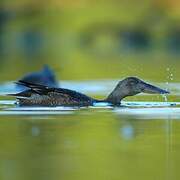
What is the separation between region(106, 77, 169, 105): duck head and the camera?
46.0 ft

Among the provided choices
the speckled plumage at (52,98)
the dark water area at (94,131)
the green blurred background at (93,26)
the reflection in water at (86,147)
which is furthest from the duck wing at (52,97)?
the green blurred background at (93,26)

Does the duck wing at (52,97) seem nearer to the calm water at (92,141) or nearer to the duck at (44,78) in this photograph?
the calm water at (92,141)

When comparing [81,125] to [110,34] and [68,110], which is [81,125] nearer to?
[68,110]

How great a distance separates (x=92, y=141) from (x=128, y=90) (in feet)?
10.6

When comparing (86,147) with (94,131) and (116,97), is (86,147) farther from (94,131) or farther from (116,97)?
(116,97)

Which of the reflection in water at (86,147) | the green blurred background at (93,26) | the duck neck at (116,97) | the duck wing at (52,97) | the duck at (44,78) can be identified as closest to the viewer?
the reflection in water at (86,147)

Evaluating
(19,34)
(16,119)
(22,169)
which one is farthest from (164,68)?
(19,34)

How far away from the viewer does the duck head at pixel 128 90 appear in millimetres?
14031

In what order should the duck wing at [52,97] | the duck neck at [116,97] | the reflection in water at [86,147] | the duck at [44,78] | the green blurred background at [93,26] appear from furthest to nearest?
the green blurred background at [93,26] → the duck at [44,78] → the duck neck at [116,97] → the duck wing at [52,97] → the reflection in water at [86,147]

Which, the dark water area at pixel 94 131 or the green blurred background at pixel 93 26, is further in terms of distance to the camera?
the green blurred background at pixel 93 26

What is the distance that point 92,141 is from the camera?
10.9 m

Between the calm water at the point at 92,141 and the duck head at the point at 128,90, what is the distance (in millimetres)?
112

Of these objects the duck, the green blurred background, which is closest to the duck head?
the duck

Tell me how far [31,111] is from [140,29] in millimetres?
22443
